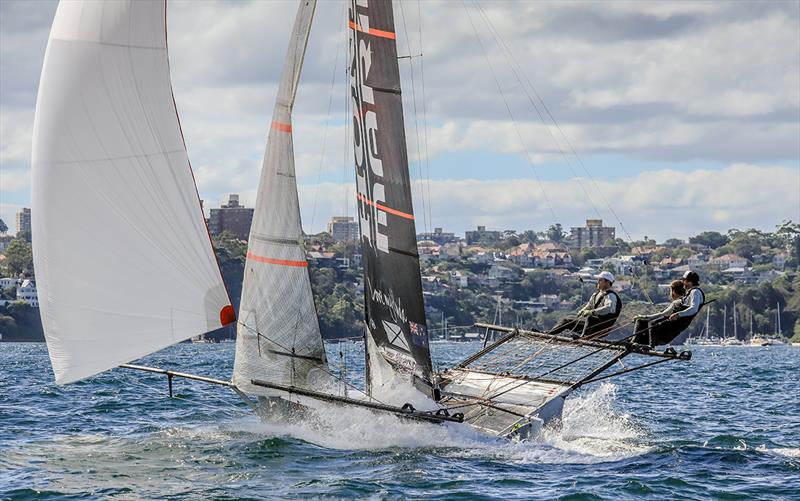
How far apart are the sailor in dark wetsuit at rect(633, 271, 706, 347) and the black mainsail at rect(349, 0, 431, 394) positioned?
2.68m

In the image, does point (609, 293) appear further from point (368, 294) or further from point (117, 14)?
point (117, 14)

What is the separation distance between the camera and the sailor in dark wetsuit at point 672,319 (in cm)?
1602

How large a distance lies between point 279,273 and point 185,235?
2.29m

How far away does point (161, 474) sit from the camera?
13.8 meters

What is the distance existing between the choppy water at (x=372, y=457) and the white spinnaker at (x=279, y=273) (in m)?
0.83

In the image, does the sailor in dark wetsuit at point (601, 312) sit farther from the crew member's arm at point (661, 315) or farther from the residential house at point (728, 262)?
the residential house at point (728, 262)

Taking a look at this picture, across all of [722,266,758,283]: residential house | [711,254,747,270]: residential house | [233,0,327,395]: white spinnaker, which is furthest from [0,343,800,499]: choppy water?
[711,254,747,270]: residential house

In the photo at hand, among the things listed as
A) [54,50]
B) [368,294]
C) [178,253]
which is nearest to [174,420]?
[368,294]

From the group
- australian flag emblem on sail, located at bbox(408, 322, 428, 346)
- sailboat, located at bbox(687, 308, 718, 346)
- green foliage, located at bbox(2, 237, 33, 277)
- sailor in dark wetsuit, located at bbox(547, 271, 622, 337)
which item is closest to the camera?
australian flag emblem on sail, located at bbox(408, 322, 428, 346)

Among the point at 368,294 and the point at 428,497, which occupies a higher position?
the point at 368,294

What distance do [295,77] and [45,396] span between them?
33.9 feet

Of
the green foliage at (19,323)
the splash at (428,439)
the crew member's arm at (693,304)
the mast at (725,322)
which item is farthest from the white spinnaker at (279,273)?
the mast at (725,322)

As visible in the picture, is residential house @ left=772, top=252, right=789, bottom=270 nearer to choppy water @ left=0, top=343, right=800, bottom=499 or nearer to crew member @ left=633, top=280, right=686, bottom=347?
choppy water @ left=0, top=343, right=800, bottom=499

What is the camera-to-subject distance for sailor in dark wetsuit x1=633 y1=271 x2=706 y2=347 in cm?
1602
